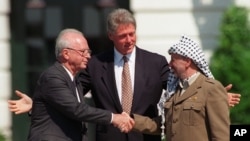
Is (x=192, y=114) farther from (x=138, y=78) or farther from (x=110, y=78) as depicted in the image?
(x=110, y=78)

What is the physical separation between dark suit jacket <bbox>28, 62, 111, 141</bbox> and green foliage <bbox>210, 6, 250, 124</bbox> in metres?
3.19

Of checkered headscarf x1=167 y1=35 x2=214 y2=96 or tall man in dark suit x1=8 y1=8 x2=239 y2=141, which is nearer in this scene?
checkered headscarf x1=167 y1=35 x2=214 y2=96

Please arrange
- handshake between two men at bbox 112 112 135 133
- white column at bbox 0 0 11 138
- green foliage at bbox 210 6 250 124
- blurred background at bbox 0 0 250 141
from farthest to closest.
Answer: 1. white column at bbox 0 0 11 138
2. blurred background at bbox 0 0 250 141
3. green foliage at bbox 210 6 250 124
4. handshake between two men at bbox 112 112 135 133

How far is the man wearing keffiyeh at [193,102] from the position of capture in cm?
531

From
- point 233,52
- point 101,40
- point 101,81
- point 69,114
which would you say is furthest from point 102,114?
point 101,40

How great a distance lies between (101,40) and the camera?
10.1 meters

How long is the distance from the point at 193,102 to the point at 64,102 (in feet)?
2.62

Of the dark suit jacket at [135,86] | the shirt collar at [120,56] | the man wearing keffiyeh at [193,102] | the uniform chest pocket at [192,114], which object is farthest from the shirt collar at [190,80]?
the shirt collar at [120,56]

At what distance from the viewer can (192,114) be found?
5.38 metres

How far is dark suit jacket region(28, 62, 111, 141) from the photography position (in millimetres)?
5469

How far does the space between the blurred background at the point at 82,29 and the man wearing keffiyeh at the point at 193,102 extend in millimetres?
3094

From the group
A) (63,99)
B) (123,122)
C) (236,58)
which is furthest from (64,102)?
(236,58)

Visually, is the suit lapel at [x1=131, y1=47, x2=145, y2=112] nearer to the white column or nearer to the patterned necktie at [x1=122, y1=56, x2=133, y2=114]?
the patterned necktie at [x1=122, y1=56, x2=133, y2=114]

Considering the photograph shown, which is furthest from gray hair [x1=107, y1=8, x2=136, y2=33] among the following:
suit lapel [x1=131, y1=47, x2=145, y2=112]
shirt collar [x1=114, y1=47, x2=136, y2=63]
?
suit lapel [x1=131, y1=47, x2=145, y2=112]
